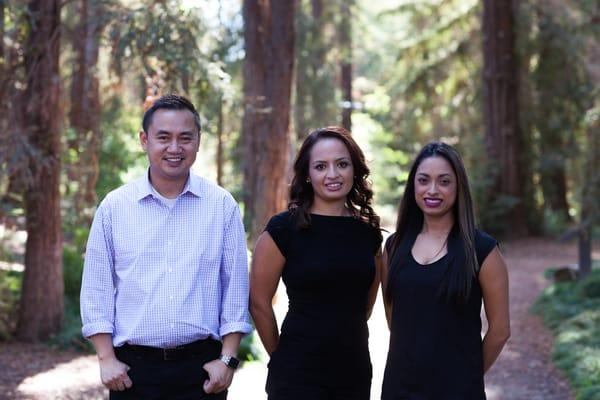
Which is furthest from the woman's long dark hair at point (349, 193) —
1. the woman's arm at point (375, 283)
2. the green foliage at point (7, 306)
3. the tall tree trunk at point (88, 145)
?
the green foliage at point (7, 306)

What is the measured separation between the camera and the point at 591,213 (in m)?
13.2

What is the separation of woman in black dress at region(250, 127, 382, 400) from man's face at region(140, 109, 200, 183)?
1.78 ft

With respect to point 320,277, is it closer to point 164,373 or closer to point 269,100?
point 164,373

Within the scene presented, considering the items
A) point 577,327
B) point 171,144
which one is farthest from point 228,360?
point 577,327

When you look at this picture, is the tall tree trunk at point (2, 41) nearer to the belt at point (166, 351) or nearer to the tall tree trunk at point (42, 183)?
the tall tree trunk at point (42, 183)

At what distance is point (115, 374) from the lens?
11.6 feet

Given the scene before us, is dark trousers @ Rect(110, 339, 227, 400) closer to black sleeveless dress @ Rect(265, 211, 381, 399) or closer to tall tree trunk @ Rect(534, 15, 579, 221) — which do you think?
black sleeveless dress @ Rect(265, 211, 381, 399)

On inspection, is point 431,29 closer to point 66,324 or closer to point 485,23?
point 485,23

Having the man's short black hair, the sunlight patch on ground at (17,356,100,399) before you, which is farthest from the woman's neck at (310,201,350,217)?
the sunlight patch on ground at (17,356,100,399)

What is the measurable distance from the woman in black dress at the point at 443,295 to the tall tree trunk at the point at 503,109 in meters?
19.0

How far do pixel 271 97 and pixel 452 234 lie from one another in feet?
29.5

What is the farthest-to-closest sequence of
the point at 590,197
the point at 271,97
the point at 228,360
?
the point at 590,197, the point at 271,97, the point at 228,360

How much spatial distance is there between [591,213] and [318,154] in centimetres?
1013

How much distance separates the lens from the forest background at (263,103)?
901cm
